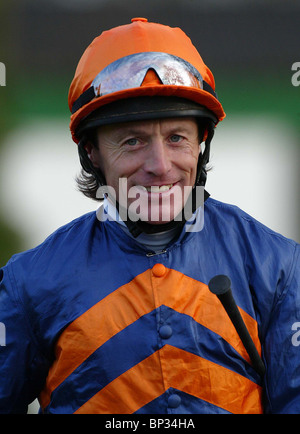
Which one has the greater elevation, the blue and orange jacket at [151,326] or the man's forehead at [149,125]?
the man's forehead at [149,125]

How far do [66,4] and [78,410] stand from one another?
4.10 meters

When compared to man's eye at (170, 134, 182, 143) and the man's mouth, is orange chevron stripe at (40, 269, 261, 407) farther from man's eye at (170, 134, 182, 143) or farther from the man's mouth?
man's eye at (170, 134, 182, 143)

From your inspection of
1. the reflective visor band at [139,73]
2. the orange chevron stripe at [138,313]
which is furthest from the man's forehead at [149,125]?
the orange chevron stripe at [138,313]

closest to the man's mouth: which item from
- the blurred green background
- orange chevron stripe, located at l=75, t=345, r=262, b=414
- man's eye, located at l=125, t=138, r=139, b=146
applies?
man's eye, located at l=125, t=138, r=139, b=146

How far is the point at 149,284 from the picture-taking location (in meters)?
2.06

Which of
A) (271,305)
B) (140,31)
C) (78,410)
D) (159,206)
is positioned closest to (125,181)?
(159,206)

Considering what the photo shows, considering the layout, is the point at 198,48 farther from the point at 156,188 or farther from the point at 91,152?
the point at 156,188

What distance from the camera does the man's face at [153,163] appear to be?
6.73ft

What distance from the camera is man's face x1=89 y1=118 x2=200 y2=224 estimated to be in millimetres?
2051

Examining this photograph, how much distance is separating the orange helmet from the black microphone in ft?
1.96

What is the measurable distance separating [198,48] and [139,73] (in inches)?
128

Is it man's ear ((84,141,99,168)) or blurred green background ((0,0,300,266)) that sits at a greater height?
blurred green background ((0,0,300,266))

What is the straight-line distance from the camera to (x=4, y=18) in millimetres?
5199

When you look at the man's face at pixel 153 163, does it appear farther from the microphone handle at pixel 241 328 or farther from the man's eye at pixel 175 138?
the microphone handle at pixel 241 328
